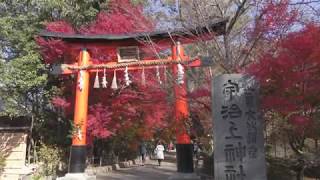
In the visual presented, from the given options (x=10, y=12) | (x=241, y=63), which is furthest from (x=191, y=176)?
(x=10, y=12)

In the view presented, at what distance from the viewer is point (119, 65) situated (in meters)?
17.3

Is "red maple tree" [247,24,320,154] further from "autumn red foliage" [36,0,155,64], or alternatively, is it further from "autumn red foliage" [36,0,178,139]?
"autumn red foliage" [36,0,155,64]

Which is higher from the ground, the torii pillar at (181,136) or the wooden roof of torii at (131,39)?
the wooden roof of torii at (131,39)

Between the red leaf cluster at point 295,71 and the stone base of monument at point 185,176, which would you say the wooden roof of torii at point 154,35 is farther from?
the stone base of monument at point 185,176

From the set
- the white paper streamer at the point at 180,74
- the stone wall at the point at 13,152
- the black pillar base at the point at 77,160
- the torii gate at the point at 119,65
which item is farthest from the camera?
the stone wall at the point at 13,152

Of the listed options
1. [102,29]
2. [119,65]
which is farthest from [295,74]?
[102,29]

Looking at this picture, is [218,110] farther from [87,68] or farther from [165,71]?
[87,68]

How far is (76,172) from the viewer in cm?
1648

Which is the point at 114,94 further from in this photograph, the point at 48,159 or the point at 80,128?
the point at 48,159

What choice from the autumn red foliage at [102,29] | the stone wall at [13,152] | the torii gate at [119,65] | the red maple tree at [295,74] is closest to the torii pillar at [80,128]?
the torii gate at [119,65]

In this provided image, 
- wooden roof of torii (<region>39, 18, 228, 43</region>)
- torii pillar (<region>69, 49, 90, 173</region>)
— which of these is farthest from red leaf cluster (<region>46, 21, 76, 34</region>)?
torii pillar (<region>69, 49, 90, 173</region>)

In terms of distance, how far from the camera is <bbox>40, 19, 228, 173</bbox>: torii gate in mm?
15961

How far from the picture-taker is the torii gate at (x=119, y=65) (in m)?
16.0

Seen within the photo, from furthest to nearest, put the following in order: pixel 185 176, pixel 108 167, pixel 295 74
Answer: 1. pixel 108 167
2. pixel 185 176
3. pixel 295 74
